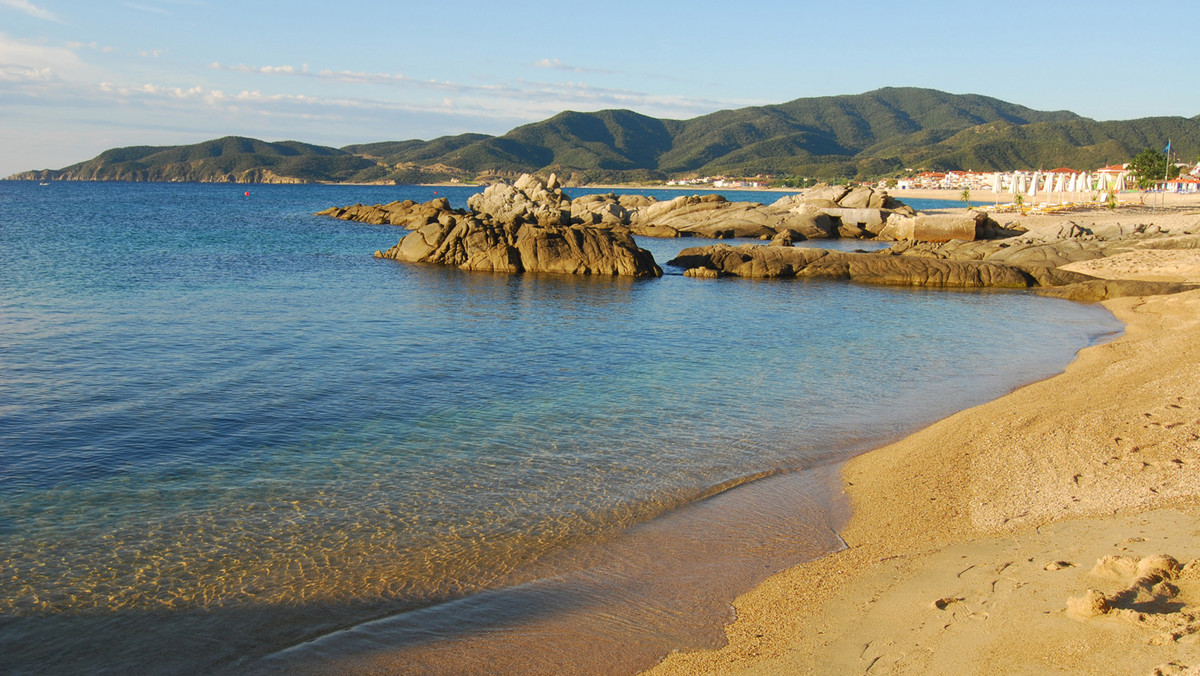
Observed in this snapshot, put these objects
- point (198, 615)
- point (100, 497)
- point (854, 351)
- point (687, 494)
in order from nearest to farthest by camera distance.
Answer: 1. point (198, 615)
2. point (100, 497)
3. point (687, 494)
4. point (854, 351)

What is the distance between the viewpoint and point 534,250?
3325cm

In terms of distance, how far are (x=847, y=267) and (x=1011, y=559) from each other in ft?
94.0

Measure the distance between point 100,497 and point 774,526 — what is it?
22.7ft

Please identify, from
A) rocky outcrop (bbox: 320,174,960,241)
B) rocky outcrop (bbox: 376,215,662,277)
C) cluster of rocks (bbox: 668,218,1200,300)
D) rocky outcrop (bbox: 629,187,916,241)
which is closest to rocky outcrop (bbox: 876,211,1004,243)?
rocky outcrop (bbox: 320,174,960,241)

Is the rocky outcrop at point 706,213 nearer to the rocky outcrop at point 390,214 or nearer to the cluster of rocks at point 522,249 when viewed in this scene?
the rocky outcrop at point 390,214

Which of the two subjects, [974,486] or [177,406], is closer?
[974,486]

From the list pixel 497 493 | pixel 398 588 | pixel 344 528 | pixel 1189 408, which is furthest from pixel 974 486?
pixel 344 528

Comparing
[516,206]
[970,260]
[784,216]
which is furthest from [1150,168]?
[516,206]

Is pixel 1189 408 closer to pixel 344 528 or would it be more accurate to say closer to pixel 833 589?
pixel 833 589

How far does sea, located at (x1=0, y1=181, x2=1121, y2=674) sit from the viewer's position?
5.82 meters

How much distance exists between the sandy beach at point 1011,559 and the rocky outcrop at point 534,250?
73.5ft

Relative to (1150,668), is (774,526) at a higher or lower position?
lower

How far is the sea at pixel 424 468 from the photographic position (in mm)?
5816

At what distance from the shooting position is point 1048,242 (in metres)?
35.6
